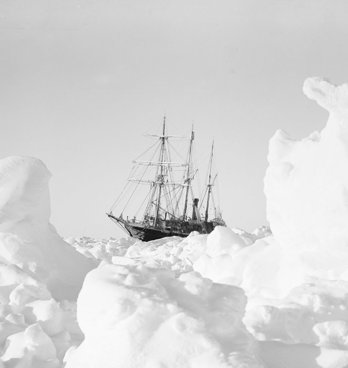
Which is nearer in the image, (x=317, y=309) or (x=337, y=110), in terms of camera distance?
(x=317, y=309)

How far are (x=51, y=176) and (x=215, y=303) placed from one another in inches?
269

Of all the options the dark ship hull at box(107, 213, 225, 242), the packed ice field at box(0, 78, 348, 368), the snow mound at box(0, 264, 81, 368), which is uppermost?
the packed ice field at box(0, 78, 348, 368)

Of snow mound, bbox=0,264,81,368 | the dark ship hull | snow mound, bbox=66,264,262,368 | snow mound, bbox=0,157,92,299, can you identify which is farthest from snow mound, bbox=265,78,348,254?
the dark ship hull

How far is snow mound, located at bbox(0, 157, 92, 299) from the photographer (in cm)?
891

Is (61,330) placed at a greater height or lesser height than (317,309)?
lesser

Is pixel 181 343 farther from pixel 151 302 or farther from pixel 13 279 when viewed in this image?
pixel 13 279

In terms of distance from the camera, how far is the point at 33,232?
9586 mm

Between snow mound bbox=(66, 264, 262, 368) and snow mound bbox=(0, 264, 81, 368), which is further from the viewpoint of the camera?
snow mound bbox=(0, 264, 81, 368)

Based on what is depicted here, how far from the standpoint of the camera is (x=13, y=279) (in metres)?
7.82

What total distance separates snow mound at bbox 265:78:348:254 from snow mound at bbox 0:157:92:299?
3608mm

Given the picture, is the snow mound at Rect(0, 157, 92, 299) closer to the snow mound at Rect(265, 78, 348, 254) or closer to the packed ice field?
the packed ice field

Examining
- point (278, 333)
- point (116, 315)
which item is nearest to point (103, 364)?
point (116, 315)

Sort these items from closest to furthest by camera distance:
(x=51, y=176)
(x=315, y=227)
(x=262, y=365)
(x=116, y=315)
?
(x=262, y=365) → (x=116, y=315) → (x=315, y=227) → (x=51, y=176)

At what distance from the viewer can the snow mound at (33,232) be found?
8914mm
